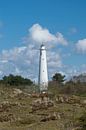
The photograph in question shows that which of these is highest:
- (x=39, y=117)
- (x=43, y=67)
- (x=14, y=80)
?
(x=43, y=67)

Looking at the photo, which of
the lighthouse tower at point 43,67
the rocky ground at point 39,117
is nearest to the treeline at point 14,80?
the lighthouse tower at point 43,67

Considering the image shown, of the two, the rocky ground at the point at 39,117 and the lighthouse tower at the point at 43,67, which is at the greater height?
the lighthouse tower at the point at 43,67

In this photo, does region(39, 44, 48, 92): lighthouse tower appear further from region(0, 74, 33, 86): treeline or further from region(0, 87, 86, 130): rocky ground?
region(0, 87, 86, 130): rocky ground

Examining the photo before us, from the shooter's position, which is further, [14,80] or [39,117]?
[14,80]

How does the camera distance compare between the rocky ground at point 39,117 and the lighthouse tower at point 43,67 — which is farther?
the lighthouse tower at point 43,67

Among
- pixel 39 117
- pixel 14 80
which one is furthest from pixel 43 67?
pixel 39 117

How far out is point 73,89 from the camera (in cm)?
4931

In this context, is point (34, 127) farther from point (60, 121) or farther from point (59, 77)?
point (59, 77)

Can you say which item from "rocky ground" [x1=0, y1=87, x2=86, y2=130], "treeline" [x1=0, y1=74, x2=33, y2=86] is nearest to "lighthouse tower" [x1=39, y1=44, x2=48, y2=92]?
"treeline" [x1=0, y1=74, x2=33, y2=86]

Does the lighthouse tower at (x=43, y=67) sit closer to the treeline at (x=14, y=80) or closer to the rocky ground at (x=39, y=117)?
the treeline at (x=14, y=80)

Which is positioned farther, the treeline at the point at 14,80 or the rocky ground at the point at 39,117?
the treeline at the point at 14,80

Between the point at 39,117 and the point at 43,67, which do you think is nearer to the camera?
the point at 39,117

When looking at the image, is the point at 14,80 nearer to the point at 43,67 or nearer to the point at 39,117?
the point at 43,67

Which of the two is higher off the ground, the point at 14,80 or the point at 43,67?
the point at 43,67
